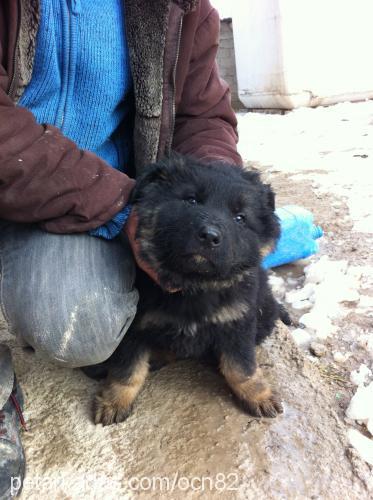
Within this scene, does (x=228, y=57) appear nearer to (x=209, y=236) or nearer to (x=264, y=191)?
(x=264, y=191)

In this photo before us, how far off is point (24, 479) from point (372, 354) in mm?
1547

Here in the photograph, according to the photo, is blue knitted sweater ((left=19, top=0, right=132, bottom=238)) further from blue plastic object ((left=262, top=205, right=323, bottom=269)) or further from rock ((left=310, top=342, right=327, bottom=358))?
blue plastic object ((left=262, top=205, right=323, bottom=269))

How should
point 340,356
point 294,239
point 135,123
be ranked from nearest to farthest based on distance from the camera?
point 135,123
point 340,356
point 294,239

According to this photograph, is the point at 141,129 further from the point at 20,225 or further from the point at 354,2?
the point at 354,2

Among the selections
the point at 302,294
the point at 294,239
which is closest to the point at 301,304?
the point at 302,294

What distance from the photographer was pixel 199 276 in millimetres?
1684

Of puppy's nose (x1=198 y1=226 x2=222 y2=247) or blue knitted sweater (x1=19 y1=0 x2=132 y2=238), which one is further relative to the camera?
blue knitted sweater (x1=19 y1=0 x2=132 y2=238)

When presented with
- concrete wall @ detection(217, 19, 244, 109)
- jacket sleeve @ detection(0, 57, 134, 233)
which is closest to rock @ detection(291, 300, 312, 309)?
jacket sleeve @ detection(0, 57, 134, 233)

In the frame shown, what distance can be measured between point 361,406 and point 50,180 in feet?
4.69

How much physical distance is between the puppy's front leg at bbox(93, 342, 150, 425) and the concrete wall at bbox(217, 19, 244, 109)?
9303 millimetres

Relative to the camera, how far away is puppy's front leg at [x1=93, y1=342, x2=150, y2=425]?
6.26ft

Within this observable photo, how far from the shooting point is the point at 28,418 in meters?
1.92

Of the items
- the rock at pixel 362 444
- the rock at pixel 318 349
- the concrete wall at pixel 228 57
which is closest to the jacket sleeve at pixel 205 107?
the rock at pixel 318 349

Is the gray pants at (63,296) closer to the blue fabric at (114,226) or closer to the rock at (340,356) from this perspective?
the blue fabric at (114,226)
